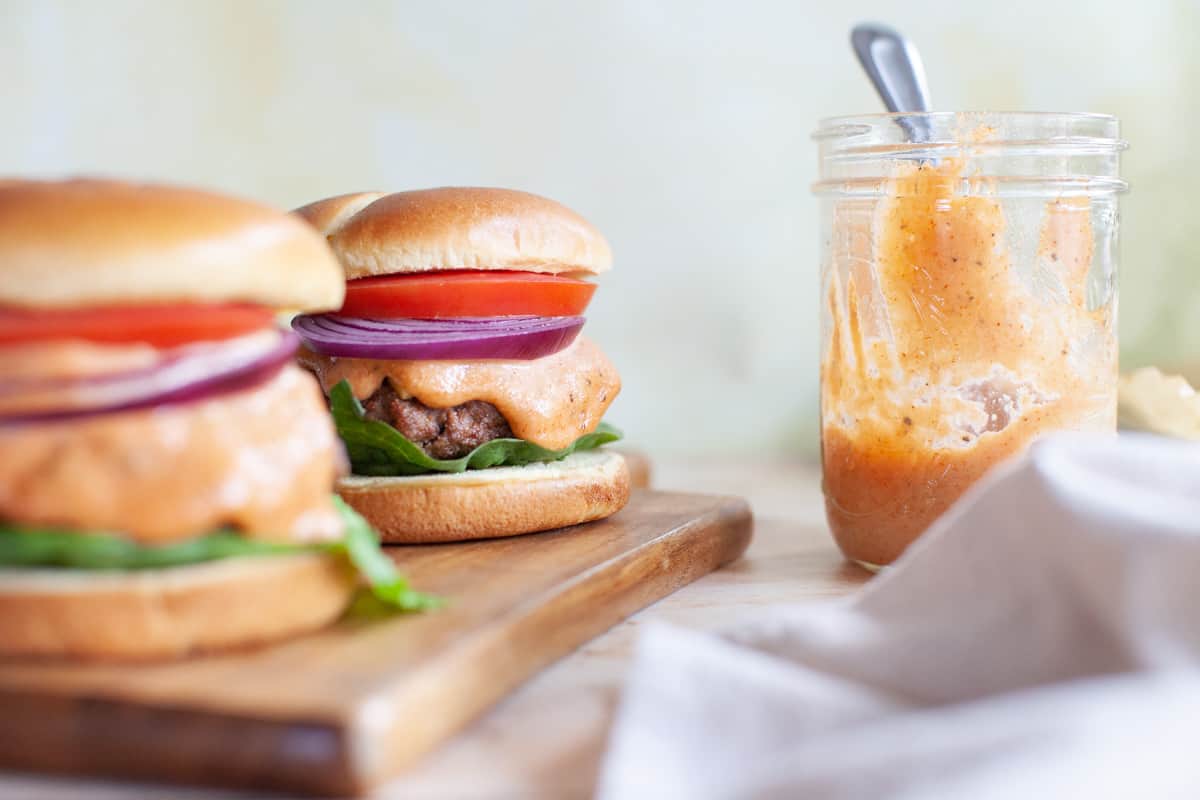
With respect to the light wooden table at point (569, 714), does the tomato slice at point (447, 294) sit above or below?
above

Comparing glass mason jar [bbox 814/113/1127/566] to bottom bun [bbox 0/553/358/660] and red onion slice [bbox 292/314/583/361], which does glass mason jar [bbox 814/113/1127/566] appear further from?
bottom bun [bbox 0/553/358/660]

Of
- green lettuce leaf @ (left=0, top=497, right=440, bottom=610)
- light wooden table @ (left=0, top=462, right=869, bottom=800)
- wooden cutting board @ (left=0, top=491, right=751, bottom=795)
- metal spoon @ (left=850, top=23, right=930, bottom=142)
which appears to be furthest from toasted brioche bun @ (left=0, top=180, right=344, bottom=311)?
metal spoon @ (left=850, top=23, right=930, bottom=142)

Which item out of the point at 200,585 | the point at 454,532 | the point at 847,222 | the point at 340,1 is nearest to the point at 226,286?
the point at 200,585

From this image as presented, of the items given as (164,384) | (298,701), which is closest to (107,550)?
(164,384)

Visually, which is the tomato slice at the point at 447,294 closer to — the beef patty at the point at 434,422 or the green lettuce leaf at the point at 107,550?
the beef patty at the point at 434,422

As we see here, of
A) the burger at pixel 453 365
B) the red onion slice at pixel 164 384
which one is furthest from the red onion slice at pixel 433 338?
the red onion slice at pixel 164 384

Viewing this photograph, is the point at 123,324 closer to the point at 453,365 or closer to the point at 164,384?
the point at 164,384
